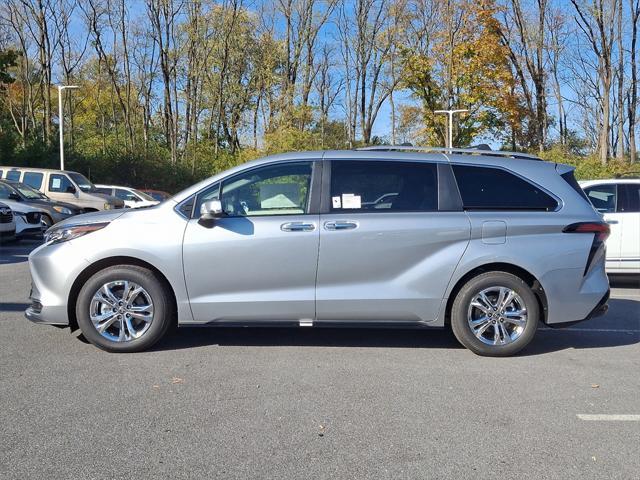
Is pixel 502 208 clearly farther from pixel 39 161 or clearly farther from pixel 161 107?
pixel 161 107

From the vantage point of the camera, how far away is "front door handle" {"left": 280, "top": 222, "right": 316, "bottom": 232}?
5.41 m

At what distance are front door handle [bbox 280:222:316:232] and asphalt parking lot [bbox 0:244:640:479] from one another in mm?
1141

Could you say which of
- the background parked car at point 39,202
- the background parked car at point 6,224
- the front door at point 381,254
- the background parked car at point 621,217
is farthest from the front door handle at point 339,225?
the background parked car at point 39,202

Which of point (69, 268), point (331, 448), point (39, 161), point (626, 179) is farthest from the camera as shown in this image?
point (39, 161)

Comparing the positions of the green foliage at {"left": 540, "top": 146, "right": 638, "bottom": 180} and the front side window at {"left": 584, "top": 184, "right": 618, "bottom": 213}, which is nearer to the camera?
the front side window at {"left": 584, "top": 184, "right": 618, "bottom": 213}

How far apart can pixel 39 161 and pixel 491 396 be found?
31.5m

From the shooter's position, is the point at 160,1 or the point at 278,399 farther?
the point at 160,1

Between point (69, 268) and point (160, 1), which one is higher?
point (160, 1)

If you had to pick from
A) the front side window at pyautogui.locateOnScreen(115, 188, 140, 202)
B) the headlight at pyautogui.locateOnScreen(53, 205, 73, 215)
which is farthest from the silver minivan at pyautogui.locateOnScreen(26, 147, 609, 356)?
the front side window at pyautogui.locateOnScreen(115, 188, 140, 202)

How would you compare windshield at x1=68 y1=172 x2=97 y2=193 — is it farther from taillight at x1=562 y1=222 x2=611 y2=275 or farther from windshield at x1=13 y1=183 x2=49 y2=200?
taillight at x1=562 y1=222 x2=611 y2=275

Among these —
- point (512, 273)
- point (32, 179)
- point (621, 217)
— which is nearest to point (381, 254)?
point (512, 273)

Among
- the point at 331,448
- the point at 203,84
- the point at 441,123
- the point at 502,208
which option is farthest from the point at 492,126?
the point at 331,448

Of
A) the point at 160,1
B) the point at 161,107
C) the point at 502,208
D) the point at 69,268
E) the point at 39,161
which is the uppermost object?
the point at 160,1

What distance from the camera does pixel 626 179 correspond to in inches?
381
